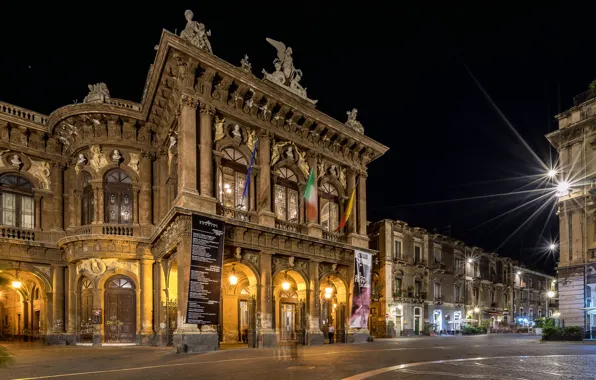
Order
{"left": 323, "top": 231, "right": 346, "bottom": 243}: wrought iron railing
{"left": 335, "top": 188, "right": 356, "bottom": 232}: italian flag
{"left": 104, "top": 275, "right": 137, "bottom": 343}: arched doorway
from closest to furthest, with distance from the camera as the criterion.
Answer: {"left": 104, "top": 275, "right": 137, "bottom": 343}: arched doorway
{"left": 323, "top": 231, "right": 346, "bottom": 243}: wrought iron railing
{"left": 335, "top": 188, "right": 356, "bottom": 232}: italian flag

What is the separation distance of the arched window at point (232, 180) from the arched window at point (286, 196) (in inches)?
104

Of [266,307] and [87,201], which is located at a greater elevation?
[87,201]

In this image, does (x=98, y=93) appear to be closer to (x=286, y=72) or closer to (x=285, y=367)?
(x=286, y=72)

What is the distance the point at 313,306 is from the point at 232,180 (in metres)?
8.57

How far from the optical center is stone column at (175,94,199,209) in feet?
73.4

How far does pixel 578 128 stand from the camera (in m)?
35.2

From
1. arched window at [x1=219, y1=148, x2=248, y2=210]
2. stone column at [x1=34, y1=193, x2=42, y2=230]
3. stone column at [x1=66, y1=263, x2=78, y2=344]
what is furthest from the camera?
stone column at [x1=34, y1=193, x2=42, y2=230]

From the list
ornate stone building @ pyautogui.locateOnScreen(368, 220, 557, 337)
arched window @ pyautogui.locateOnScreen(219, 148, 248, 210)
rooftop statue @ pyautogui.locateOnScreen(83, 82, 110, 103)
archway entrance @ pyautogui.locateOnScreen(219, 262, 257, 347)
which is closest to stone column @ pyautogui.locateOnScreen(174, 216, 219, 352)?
arched window @ pyautogui.locateOnScreen(219, 148, 248, 210)

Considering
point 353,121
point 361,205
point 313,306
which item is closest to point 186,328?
point 313,306

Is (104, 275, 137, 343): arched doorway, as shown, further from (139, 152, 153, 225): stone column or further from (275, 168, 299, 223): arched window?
(275, 168, 299, 223): arched window

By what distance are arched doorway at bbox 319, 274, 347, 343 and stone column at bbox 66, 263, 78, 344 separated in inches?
550

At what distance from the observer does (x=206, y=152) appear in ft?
78.0

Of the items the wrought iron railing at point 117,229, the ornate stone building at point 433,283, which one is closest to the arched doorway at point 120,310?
the wrought iron railing at point 117,229

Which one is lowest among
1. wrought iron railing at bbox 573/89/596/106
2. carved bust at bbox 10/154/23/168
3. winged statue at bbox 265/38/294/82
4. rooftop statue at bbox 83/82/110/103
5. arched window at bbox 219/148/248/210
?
arched window at bbox 219/148/248/210
